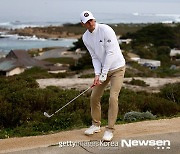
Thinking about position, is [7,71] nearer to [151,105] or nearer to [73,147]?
[151,105]

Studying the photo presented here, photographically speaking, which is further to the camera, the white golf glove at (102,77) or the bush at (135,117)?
the bush at (135,117)

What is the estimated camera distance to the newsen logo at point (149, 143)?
5672mm

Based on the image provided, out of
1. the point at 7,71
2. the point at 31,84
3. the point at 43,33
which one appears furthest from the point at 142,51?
the point at 43,33

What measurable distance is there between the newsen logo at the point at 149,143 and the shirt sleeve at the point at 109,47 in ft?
3.35

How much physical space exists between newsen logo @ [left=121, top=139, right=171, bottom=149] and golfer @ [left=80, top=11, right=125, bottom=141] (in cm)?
22

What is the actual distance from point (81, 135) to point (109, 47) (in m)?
1.45

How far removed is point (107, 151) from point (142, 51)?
58.8 meters

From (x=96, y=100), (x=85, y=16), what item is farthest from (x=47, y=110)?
(x=85, y=16)

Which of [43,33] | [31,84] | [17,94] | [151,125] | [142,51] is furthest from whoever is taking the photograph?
[43,33]

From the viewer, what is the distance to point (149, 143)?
576 cm

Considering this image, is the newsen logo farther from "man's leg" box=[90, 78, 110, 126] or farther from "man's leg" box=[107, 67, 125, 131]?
"man's leg" box=[90, 78, 110, 126]

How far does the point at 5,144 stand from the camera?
5.77 m

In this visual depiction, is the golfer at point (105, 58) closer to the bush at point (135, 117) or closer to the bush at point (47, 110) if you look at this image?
the bush at point (47, 110)

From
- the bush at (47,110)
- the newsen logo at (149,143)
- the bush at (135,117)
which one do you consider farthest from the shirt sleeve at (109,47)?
the bush at (135,117)
